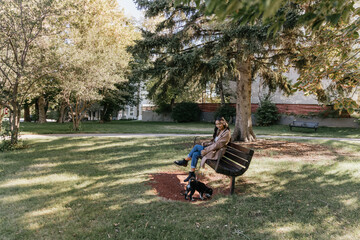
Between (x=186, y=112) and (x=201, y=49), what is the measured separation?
2158 centimetres

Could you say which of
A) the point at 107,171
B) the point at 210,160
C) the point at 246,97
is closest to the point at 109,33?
the point at 246,97

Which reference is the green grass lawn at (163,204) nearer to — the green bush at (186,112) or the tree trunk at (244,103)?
the tree trunk at (244,103)

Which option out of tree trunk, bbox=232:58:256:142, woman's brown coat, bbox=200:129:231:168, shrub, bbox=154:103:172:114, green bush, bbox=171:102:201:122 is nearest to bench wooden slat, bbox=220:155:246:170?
woman's brown coat, bbox=200:129:231:168

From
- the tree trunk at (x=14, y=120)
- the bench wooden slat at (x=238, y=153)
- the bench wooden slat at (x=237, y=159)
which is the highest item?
the tree trunk at (x=14, y=120)

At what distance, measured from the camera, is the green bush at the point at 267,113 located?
2269 cm

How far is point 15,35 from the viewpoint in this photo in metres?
8.55

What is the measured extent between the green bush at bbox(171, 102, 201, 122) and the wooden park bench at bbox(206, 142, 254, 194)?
949 inches

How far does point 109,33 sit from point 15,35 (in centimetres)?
1442

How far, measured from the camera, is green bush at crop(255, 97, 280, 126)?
22.7m

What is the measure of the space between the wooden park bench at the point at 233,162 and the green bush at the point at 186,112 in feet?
79.1

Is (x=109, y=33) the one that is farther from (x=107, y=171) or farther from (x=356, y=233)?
(x=356, y=233)

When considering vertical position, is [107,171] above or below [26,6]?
below

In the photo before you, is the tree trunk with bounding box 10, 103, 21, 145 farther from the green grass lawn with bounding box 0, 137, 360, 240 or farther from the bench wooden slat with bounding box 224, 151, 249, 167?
the bench wooden slat with bounding box 224, 151, 249, 167

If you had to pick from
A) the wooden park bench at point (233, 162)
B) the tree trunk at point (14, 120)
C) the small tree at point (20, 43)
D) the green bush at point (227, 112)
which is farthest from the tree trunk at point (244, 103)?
the green bush at point (227, 112)
